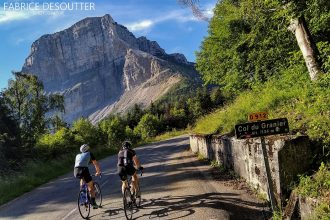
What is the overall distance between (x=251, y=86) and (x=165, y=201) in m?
9.91

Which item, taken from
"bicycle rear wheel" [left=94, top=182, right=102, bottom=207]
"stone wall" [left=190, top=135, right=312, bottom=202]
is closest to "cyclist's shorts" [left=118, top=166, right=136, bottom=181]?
"bicycle rear wheel" [left=94, top=182, right=102, bottom=207]

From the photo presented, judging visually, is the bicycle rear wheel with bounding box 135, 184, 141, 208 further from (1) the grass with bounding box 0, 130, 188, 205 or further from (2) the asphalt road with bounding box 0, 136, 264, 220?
(1) the grass with bounding box 0, 130, 188, 205

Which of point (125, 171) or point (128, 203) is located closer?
point (128, 203)

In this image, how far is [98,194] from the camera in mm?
12758

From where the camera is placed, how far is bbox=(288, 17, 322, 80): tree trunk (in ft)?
41.7

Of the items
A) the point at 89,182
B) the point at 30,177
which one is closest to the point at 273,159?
the point at 89,182

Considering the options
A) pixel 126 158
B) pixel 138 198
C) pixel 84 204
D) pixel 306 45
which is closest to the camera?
pixel 84 204

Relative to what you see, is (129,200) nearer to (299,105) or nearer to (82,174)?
(82,174)

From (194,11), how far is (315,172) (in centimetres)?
785

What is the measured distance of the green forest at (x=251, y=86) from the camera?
10.2m

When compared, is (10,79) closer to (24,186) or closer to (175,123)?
(24,186)

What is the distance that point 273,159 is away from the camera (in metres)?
9.87

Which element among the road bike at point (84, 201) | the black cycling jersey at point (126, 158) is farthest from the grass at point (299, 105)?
the road bike at point (84, 201)

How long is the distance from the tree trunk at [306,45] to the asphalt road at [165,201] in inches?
162
